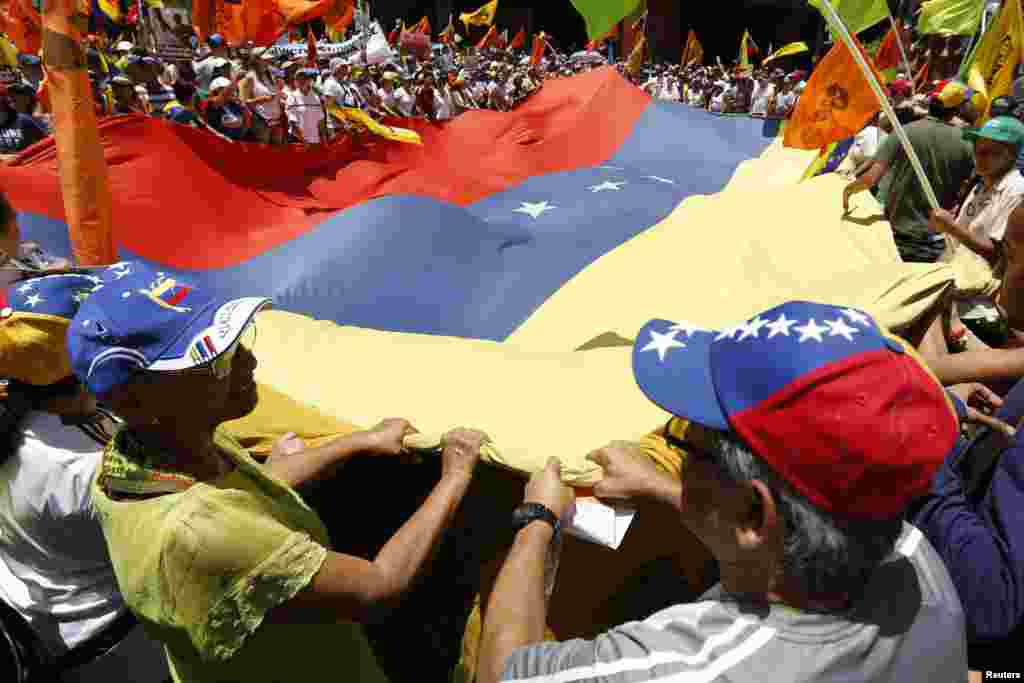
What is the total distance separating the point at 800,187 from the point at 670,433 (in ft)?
9.55

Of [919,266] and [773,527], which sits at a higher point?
[773,527]

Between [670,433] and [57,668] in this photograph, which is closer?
[670,433]

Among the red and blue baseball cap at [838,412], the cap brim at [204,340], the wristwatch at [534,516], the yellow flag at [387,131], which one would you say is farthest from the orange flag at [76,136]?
the red and blue baseball cap at [838,412]

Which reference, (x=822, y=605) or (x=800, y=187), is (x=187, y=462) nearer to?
(x=822, y=605)

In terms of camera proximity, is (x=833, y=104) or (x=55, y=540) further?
(x=833, y=104)

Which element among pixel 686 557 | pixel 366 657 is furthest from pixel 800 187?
pixel 366 657

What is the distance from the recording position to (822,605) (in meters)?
0.89

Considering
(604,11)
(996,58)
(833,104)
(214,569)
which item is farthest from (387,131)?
(996,58)

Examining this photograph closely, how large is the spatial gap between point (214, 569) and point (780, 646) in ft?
2.67

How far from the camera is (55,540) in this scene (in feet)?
4.86

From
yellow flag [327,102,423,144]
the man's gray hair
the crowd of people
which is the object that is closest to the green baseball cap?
the man's gray hair

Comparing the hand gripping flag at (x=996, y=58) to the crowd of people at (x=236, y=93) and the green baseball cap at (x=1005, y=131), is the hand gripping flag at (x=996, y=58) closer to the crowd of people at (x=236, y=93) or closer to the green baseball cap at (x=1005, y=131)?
the green baseball cap at (x=1005, y=131)

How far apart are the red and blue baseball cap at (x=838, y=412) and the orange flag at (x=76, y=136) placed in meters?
2.59

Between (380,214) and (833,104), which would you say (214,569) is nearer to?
(380,214)
